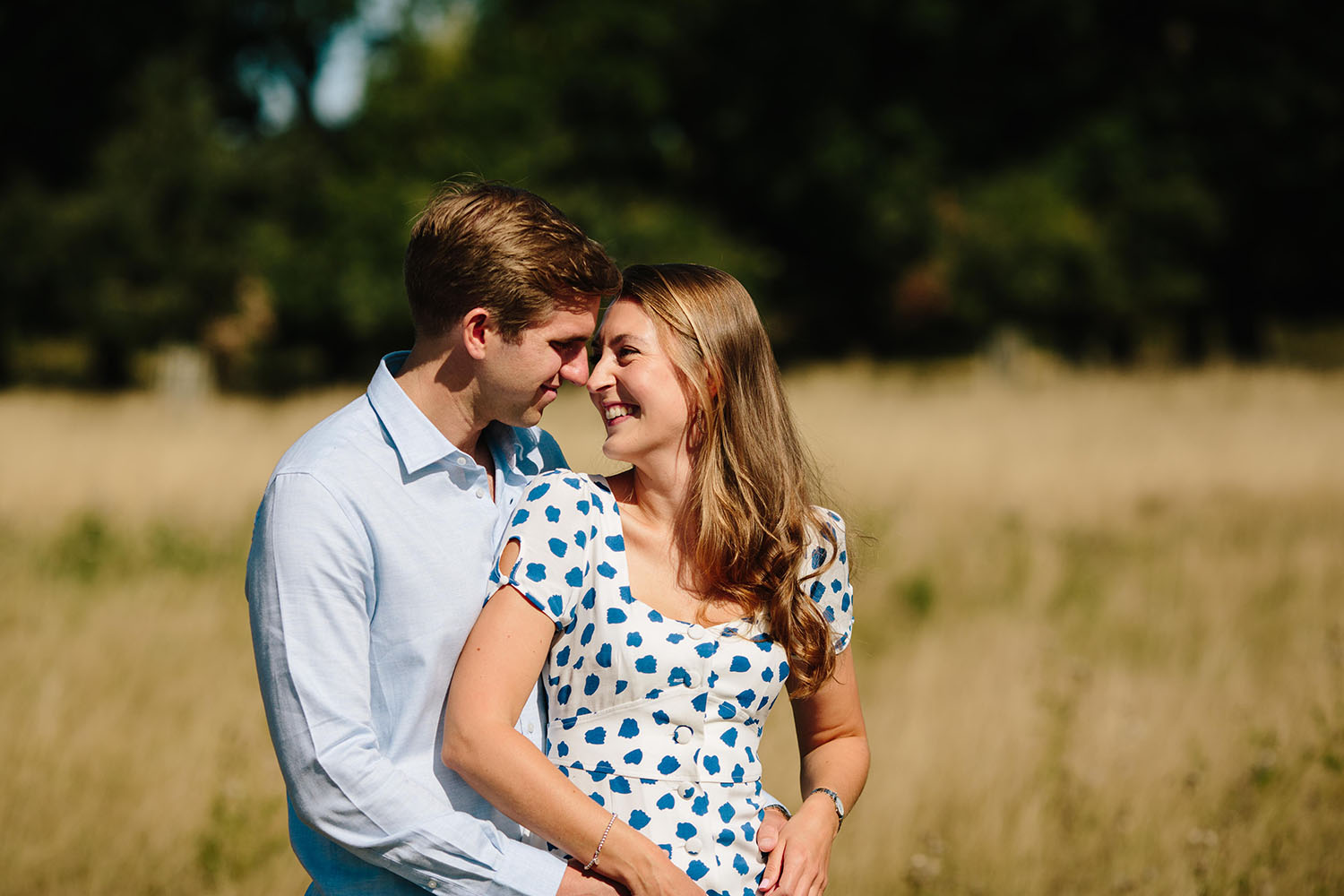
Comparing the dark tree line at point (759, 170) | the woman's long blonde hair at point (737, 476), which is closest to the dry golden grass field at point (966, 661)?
the woman's long blonde hair at point (737, 476)

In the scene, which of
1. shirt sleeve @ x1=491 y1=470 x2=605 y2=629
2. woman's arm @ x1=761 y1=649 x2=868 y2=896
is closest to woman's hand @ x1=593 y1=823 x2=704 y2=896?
woman's arm @ x1=761 y1=649 x2=868 y2=896

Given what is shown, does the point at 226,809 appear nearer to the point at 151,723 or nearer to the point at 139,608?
the point at 151,723

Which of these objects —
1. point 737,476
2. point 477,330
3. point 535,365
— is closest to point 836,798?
point 737,476

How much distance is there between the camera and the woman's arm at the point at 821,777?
2.00 m

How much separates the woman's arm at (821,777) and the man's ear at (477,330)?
97 centimetres

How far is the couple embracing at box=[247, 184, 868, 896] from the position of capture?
68.3 inches

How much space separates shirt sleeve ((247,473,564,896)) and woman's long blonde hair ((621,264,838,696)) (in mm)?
653

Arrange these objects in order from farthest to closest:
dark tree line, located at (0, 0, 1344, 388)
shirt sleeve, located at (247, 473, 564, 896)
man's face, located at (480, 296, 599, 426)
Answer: dark tree line, located at (0, 0, 1344, 388) < man's face, located at (480, 296, 599, 426) < shirt sleeve, located at (247, 473, 564, 896)

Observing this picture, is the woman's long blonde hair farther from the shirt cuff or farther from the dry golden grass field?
the shirt cuff

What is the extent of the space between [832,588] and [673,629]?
1.31ft

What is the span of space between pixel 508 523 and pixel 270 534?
17.6 inches

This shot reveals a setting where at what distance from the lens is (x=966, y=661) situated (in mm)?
5824

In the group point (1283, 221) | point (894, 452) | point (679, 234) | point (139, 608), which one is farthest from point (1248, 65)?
point (139, 608)

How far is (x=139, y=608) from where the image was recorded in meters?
6.30
